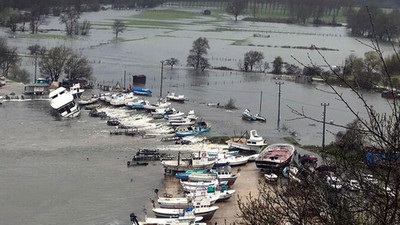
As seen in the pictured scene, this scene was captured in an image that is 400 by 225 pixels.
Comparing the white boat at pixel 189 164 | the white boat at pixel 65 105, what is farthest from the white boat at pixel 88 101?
the white boat at pixel 189 164

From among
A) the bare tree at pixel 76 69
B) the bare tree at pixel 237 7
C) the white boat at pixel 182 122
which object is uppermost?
the bare tree at pixel 237 7

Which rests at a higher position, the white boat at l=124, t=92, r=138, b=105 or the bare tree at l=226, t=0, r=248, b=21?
the bare tree at l=226, t=0, r=248, b=21

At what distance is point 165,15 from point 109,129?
26129 mm

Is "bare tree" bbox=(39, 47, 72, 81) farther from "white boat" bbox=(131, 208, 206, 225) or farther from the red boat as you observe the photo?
"white boat" bbox=(131, 208, 206, 225)

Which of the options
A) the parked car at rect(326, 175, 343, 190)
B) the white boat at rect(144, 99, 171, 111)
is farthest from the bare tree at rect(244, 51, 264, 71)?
the parked car at rect(326, 175, 343, 190)

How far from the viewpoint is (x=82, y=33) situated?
79.7ft

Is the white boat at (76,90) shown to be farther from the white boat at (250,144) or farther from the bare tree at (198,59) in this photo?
the bare tree at (198,59)

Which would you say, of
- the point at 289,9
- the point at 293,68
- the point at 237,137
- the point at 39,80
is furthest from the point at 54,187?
the point at 289,9

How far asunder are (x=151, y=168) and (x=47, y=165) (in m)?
1.26

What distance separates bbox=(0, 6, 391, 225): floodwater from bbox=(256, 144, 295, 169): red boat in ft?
2.46

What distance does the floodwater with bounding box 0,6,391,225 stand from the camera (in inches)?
262

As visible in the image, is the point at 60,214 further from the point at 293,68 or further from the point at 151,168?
the point at 293,68

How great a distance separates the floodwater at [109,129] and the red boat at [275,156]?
751 mm

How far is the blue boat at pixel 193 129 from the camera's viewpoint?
9.94 meters
